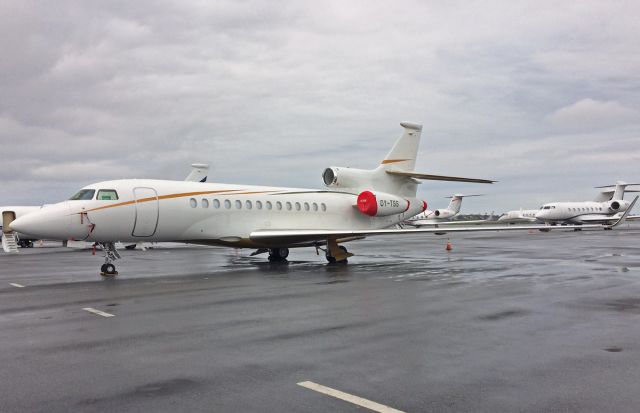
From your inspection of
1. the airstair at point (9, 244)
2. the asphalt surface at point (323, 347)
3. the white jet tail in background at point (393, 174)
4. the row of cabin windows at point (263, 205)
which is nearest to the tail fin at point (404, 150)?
the white jet tail in background at point (393, 174)

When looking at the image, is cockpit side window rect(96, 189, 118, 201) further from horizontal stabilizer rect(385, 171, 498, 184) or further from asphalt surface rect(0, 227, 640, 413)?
horizontal stabilizer rect(385, 171, 498, 184)

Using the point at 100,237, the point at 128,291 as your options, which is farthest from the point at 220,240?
the point at 128,291

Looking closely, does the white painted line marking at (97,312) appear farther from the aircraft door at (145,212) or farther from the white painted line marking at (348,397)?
the aircraft door at (145,212)

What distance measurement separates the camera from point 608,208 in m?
68.1

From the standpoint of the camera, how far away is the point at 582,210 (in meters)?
65.7

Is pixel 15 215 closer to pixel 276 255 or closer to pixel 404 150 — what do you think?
pixel 276 255

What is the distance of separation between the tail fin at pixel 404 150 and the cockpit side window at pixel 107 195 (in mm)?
12435

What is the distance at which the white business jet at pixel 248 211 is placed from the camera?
53.4ft

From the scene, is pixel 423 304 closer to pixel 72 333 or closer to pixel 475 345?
pixel 475 345

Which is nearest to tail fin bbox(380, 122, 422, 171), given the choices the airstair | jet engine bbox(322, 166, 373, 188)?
jet engine bbox(322, 166, 373, 188)

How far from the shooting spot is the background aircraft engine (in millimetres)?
23297

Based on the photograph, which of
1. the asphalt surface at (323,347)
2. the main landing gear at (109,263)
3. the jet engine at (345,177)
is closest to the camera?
the asphalt surface at (323,347)

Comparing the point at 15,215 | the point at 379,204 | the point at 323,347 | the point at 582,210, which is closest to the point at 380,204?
the point at 379,204

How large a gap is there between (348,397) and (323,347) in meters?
1.97
